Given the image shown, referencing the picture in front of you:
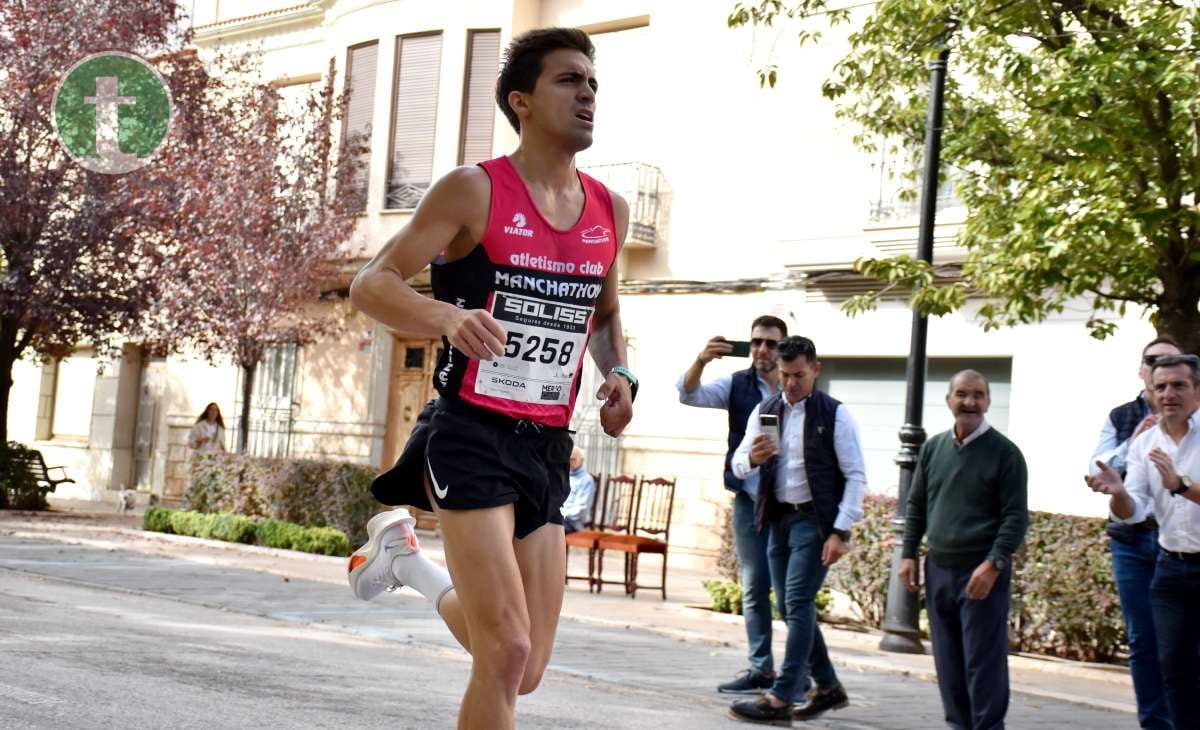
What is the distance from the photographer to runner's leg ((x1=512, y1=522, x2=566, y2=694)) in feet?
14.3

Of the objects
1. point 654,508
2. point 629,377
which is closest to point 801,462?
point 629,377

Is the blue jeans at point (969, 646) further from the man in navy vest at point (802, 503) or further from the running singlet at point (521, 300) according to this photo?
the running singlet at point (521, 300)

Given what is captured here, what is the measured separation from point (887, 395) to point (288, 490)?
25.1 feet

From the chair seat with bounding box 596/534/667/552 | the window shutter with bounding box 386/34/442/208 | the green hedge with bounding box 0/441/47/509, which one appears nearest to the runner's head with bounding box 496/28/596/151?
the chair seat with bounding box 596/534/667/552

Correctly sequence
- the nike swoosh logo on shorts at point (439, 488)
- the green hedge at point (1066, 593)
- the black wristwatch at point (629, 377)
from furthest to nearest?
the green hedge at point (1066, 593)
the black wristwatch at point (629, 377)
the nike swoosh logo on shorts at point (439, 488)

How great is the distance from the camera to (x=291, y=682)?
7965 millimetres

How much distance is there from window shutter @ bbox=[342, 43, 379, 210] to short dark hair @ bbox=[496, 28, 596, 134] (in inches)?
822

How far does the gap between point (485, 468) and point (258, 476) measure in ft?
57.8

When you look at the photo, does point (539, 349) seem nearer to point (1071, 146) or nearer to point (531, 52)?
point (531, 52)

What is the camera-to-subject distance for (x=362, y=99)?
25.9 meters

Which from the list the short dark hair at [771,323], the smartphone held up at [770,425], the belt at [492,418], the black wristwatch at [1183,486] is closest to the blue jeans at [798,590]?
the smartphone held up at [770,425]

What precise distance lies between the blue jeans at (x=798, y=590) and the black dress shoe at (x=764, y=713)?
6 centimetres

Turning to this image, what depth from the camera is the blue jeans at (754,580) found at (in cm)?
868

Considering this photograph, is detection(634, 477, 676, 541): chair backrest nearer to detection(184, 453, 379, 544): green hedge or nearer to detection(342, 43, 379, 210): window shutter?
detection(184, 453, 379, 544): green hedge
